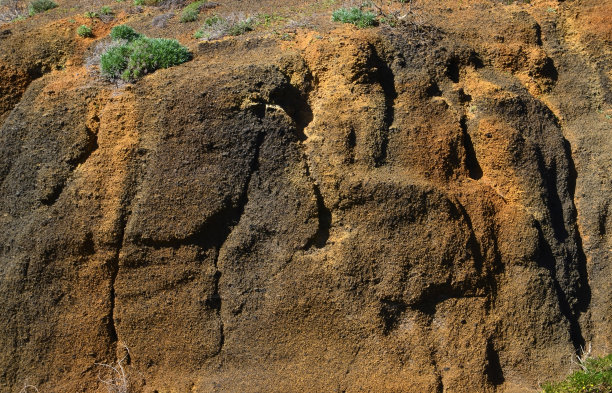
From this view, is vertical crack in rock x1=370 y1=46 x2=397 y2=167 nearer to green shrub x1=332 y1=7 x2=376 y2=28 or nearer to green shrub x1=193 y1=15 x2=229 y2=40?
green shrub x1=332 y1=7 x2=376 y2=28

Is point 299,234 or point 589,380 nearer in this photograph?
point 589,380

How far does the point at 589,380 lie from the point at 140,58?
6.28m

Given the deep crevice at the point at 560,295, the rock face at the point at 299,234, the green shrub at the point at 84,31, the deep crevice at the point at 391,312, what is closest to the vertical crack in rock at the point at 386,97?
the rock face at the point at 299,234

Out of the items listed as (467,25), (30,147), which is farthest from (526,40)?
(30,147)

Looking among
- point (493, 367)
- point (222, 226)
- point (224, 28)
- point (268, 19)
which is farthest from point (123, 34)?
point (493, 367)

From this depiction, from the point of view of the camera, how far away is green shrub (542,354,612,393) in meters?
5.29

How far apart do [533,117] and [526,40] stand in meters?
1.32

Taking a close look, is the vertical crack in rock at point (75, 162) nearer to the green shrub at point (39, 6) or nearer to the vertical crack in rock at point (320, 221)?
the vertical crack in rock at point (320, 221)

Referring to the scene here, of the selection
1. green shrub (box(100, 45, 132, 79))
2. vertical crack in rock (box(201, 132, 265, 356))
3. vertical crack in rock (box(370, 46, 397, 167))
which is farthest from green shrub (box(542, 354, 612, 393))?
green shrub (box(100, 45, 132, 79))

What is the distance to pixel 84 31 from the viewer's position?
8.18 meters

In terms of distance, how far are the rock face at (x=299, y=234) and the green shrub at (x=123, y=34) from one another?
142cm

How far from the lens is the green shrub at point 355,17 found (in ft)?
24.2

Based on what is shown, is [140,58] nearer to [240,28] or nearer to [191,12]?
[240,28]

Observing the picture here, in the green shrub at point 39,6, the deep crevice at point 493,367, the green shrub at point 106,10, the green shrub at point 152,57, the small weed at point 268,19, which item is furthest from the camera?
the green shrub at point 39,6
